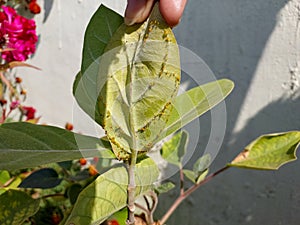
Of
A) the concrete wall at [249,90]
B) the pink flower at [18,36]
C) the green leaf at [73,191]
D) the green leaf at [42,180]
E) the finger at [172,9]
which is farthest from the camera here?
the pink flower at [18,36]

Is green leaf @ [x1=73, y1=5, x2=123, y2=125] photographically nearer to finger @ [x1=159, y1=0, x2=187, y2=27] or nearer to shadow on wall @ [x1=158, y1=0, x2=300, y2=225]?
finger @ [x1=159, y1=0, x2=187, y2=27]

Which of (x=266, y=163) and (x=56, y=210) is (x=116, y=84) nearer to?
(x=266, y=163)

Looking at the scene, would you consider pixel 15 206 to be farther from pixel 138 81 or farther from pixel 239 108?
pixel 239 108

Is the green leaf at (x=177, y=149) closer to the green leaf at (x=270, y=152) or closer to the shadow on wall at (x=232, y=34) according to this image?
the green leaf at (x=270, y=152)

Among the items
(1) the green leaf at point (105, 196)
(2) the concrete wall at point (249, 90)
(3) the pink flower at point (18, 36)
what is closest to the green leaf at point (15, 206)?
(1) the green leaf at point (105, 196)

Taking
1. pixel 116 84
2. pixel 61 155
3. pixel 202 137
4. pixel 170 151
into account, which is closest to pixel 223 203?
pixel 202 137
